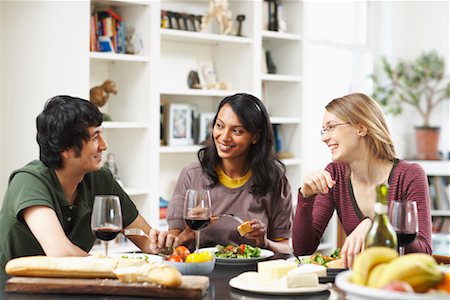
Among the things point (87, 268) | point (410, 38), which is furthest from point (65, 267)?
point (410, 38)

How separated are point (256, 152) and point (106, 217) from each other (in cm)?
119

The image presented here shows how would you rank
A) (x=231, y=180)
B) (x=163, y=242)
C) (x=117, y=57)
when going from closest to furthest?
(x=163, y=242), (x=231, y=180), (x=117, y=57)

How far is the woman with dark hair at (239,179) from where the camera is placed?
318cm

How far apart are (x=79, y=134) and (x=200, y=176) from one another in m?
0.69

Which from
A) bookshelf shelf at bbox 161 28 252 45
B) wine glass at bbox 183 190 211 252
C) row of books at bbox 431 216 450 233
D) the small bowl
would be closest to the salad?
wine glass at bbox 183 190 211 252

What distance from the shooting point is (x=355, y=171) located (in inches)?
120

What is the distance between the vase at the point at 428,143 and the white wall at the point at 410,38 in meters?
0.21

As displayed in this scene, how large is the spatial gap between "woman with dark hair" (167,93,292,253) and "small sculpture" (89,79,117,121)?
55.8 inches

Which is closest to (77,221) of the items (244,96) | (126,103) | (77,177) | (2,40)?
(77,177)

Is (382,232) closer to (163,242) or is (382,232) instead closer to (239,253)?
(239,253)

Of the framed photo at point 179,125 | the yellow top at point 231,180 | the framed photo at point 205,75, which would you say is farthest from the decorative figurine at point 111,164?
the yellow top at point 231,180

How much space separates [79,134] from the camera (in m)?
2.72

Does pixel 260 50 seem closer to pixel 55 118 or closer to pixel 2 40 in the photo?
pixel 2 40

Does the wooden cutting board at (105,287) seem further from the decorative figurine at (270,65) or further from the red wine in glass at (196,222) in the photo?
the decorative figurine at (270,65)
